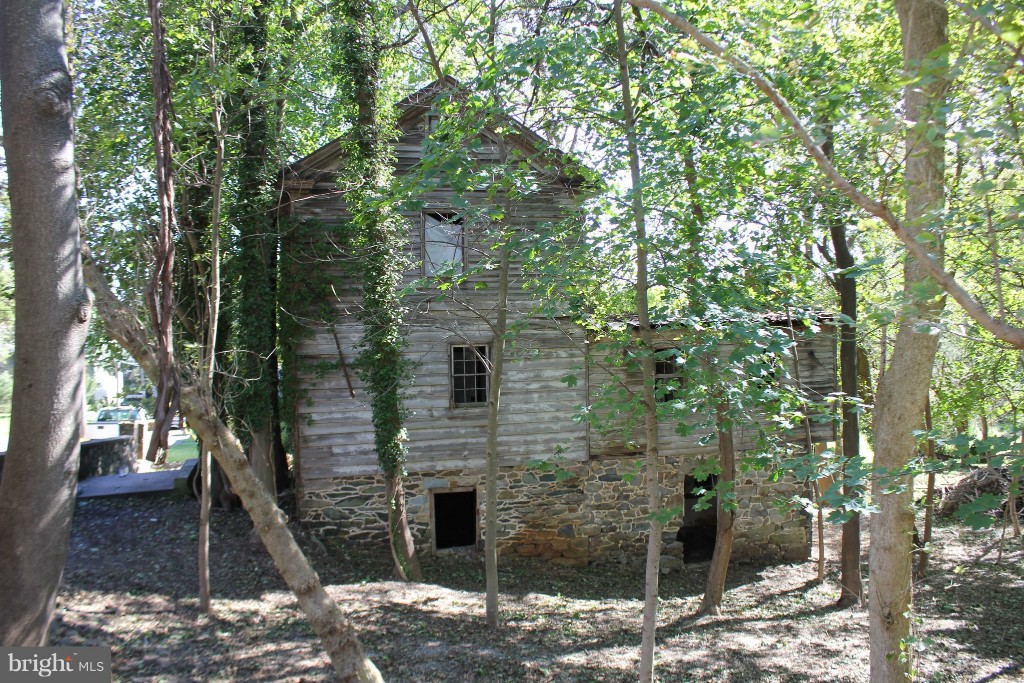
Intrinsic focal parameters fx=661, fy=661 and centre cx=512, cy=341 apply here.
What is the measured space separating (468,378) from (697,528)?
23.3ft

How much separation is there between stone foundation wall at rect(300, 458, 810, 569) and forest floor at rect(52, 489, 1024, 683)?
0.38 meters

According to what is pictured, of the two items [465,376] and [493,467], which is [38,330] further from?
[465,376]

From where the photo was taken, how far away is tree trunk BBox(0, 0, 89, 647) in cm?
330

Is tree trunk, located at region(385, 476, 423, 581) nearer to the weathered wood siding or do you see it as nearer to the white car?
the weathered wood siding

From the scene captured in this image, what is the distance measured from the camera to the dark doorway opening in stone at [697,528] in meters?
13.7

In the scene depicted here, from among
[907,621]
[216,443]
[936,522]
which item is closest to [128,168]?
[216,443]

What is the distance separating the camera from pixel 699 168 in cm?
650

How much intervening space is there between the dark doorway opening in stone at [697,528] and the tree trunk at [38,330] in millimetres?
11629

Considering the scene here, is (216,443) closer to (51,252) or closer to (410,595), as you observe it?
(51,252)

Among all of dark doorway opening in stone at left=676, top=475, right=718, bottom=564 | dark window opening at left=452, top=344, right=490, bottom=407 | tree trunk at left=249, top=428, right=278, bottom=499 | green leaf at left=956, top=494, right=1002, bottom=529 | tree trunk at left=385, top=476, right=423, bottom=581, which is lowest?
dark doorway opening in stone at left=676, top=475, right=718, bottom=564

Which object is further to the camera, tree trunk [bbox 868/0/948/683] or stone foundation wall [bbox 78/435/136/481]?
stone foundation wall [bbox 78/435/136/481]

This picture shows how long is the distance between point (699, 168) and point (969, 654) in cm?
760

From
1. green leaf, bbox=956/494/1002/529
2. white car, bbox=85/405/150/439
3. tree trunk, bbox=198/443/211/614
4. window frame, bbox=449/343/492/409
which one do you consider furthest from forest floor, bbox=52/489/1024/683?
white car, bbox=85/405/150/439

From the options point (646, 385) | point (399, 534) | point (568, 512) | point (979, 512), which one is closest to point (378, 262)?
point (399, 534)
